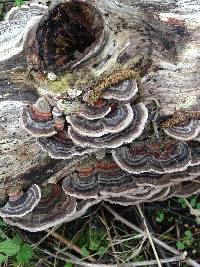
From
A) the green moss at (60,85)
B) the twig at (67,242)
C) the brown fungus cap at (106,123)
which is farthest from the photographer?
the twig at (67,242)

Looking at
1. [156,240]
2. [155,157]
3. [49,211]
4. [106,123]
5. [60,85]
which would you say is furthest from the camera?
[156,240]

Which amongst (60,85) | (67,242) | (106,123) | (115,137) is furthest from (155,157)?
(67,242)

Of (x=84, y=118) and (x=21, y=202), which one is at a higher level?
(x=84, y=118)

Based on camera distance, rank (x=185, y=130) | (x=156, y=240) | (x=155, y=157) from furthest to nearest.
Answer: (x=156, y=240) → (x=155, y=157) → (x=185, y=130)

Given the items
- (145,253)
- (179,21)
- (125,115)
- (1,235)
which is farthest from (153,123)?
(1,235)

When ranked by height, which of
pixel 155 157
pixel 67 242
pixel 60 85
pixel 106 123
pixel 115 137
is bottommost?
pixel 67 242

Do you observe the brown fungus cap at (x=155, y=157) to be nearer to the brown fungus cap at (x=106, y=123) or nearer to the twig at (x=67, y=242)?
the brown fungus cap at (x=106, y=123)

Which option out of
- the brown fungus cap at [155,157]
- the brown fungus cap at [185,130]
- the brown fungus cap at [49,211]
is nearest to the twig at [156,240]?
the brown fungus cap at [49,211]

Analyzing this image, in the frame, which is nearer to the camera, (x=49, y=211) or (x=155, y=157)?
(x=155, y=157)

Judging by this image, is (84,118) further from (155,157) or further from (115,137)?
(155,157)


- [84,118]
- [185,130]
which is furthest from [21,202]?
[185,130]
